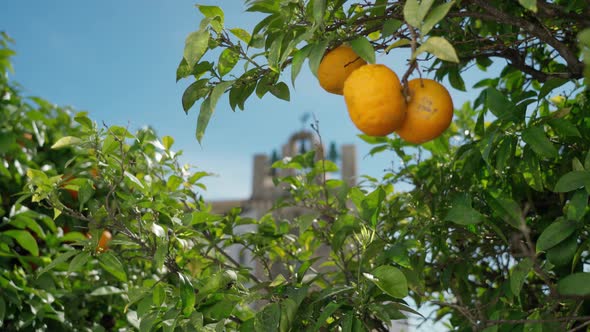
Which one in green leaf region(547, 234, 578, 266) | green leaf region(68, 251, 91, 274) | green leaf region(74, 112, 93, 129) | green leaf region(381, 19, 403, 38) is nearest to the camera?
green leaf region(381, 19, 403, 38)

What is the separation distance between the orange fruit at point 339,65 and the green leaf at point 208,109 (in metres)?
0.15

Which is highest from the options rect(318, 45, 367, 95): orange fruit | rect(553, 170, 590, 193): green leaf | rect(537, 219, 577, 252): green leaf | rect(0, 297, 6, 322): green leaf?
rect(318, 45, 367, 95): orange fruit

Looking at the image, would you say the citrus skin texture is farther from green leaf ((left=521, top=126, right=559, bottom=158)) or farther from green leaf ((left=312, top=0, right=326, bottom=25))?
green leaf ((left=521, top=126, right=559, bottom=158))

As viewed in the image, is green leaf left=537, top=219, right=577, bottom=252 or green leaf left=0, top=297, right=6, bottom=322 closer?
green leaf left=537, top=219, right=577, bottom=252

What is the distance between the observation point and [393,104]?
84cm

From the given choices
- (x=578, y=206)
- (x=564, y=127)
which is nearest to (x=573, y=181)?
(x=578, y=206)

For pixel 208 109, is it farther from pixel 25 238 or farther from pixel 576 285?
pixel 25 238

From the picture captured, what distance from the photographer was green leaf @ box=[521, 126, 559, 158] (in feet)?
3.30

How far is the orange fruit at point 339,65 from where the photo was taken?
95 centimetres

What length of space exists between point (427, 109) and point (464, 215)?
0.28 m

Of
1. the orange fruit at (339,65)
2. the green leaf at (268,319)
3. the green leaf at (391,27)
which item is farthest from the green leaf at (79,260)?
the green leaf at (391,27)

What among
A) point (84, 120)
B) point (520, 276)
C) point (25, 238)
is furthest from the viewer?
point (25, 238)

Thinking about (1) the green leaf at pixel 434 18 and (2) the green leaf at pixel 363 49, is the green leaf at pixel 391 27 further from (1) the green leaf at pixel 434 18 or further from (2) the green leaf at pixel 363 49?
(1) the green leaf at pixel 434 18

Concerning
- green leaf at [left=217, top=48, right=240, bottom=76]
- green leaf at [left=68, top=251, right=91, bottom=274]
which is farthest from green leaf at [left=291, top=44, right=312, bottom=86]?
green leaf at [left=68, top=251, right=91, bottom=274]
